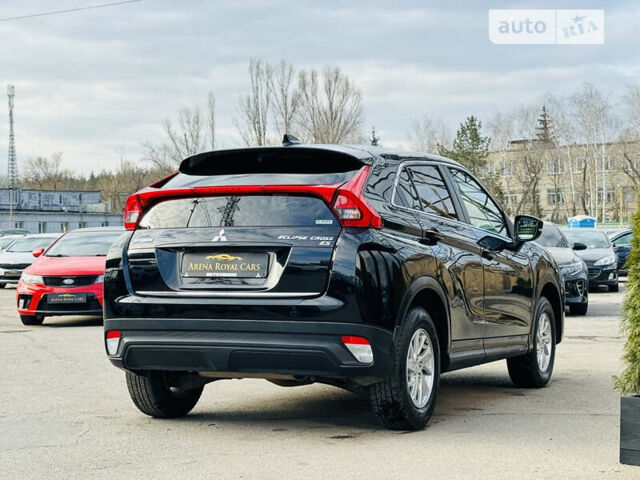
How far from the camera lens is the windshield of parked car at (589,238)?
81.4ft

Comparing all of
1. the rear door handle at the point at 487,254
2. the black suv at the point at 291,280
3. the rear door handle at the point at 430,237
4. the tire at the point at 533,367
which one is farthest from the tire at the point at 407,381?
the tire at the point at 533,367

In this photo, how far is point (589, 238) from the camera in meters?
25.1

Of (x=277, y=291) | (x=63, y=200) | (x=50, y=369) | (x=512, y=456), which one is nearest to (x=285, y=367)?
(x=277, y=291)

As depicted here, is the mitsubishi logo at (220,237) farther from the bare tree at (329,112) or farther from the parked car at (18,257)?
the bare tree at (329,112)

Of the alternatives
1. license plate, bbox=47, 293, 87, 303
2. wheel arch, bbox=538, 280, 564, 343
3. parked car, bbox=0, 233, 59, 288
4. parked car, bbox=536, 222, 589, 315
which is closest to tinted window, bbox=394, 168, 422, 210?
wheel arch, bbox=538, 280, 564, 343

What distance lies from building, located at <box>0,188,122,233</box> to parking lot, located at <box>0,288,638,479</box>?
90782mm

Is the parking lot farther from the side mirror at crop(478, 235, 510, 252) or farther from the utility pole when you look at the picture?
the utility pole

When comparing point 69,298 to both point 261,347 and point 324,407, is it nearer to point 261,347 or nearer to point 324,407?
point 324,407

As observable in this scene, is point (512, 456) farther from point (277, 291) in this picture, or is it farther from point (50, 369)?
point (50, 369)

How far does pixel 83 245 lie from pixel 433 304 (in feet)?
38.2

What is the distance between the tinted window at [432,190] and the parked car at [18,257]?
22189 millimetres

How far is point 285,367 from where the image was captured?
6.00m

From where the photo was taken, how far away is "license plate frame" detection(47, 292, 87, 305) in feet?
51.7

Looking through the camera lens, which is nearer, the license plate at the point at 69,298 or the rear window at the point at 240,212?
the rear window at the point at 240,212
